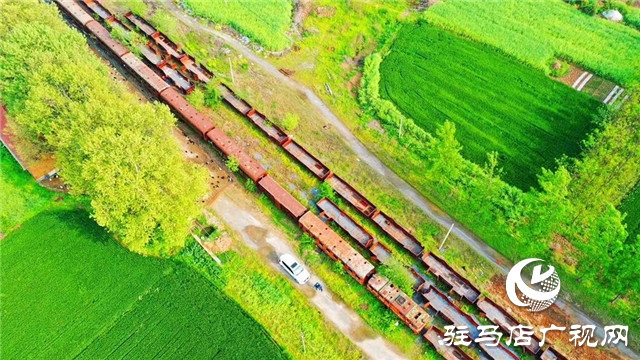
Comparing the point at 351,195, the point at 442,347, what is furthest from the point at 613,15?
the point at 442,347

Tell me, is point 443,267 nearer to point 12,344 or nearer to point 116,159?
point 116,159

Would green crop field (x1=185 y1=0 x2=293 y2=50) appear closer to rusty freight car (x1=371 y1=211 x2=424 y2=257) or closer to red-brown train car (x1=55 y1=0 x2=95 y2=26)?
red-brown train car (x1=55 y1=0 x2=95 y2=26)

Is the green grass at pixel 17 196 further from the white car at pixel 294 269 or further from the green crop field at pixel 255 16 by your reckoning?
the green crop field at pixel 255 16

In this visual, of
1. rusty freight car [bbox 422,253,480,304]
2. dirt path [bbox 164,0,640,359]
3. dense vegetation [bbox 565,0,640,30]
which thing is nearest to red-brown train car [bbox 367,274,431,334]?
rusty freight car [bbox 422,253,480,304]

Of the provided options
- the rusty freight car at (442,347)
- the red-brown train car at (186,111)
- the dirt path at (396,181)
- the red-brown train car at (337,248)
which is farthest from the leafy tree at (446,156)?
the red-brown train car at (186,111)

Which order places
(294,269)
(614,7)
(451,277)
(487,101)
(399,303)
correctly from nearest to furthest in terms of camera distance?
(399,303), (451,277), (294,269), (487,101), (614,7)

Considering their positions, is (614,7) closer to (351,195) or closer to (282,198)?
(351,195)

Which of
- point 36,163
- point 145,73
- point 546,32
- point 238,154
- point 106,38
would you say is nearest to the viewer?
point 36,163
